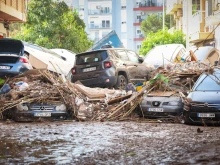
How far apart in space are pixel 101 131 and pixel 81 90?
4.43 metres

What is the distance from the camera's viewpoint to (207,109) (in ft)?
44.1

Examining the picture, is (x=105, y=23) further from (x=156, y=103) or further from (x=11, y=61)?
(x=156, y=103)

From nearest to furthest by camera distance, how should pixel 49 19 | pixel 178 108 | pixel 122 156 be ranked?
pixel 122 156 → pixel 178 108 → pixel 49 19

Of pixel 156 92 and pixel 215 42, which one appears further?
pixel 215 42

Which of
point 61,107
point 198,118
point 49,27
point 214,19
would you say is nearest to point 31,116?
point 61,107

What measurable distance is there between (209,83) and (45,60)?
9188mm

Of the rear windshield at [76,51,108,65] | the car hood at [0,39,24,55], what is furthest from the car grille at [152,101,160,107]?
the car hood at [0,39,24,55]

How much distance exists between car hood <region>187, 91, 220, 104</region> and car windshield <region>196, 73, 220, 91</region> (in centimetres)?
29

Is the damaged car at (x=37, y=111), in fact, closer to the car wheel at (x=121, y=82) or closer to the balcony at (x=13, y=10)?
the car wheel at (x=121, y=82)

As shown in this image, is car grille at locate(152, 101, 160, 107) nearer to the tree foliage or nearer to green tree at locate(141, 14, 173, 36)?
the tree foliage

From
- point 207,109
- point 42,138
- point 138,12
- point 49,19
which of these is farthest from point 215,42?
point 138,12

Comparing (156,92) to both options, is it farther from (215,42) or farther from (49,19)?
(215,42)

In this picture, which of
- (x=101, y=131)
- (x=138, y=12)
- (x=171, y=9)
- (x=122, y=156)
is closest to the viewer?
(x=122, y=156)

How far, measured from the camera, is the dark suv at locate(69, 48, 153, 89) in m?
20.3
